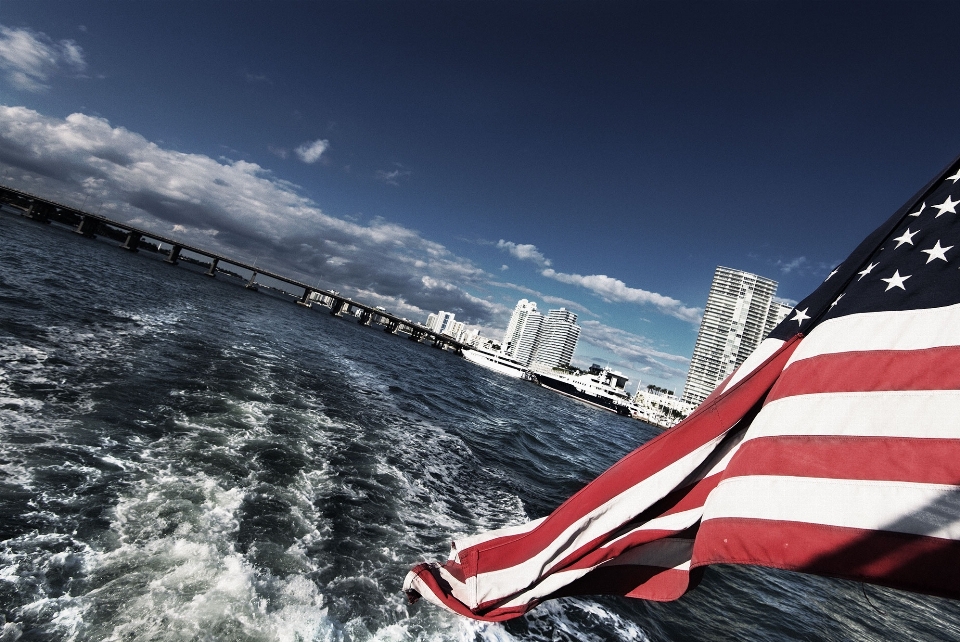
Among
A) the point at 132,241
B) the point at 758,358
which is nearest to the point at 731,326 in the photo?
the point at 758,358

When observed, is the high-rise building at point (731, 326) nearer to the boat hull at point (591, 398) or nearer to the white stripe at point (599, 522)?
the boat hull at point (591, 398)

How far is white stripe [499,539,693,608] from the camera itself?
96.6 inches

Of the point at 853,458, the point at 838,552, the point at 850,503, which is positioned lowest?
the point at 838,552

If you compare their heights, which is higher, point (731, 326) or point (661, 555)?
point (731, 326)

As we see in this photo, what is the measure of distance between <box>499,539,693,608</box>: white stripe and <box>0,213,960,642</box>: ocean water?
5.63ft

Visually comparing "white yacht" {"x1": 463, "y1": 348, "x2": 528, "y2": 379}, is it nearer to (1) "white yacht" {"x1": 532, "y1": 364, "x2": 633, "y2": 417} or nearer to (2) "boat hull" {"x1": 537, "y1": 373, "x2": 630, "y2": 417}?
(1) "white yacht" {"x1": 532, "y1": 364, "x2": 633, "y2": 417}

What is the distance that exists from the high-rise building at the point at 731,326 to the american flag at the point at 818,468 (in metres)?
153

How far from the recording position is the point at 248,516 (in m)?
5.30

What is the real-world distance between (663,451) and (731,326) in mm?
168594

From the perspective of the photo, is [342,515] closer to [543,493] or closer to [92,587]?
[92,587]

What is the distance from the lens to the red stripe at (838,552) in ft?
4.72

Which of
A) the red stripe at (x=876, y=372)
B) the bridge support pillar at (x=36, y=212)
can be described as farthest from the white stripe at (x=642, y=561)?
the bridge support pillar at (x=36, y=212)

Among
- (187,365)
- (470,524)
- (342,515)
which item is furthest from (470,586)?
(187,365)

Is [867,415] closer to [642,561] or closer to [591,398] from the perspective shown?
[642,561]
